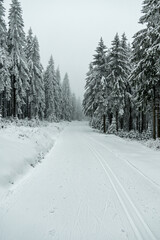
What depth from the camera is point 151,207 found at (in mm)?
4824

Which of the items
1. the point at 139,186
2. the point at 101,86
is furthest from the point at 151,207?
the point at 101,86

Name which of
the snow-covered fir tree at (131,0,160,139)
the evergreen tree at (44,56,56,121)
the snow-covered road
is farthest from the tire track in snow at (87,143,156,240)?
the evergreen tree at (44,56,56,121)

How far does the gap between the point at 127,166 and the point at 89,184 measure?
3276 mm

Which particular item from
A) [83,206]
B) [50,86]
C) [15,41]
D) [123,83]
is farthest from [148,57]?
[50,86]

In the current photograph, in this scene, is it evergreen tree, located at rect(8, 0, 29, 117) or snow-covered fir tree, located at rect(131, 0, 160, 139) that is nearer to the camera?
snow-covered fir tree, located at rect(131, 0, 160, 139)

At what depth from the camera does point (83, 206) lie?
480cm

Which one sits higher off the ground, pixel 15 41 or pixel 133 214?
pixel 15 41

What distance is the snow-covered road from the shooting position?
12.3ft

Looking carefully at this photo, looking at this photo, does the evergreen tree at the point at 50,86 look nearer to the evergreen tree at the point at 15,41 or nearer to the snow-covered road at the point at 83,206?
the evergreen tree at the point at 15,41

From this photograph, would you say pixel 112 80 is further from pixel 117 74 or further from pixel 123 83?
pixel 123 83

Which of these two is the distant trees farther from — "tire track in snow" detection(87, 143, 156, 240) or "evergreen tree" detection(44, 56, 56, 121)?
"tire track in snow" detection(87, 143, 156, 240)

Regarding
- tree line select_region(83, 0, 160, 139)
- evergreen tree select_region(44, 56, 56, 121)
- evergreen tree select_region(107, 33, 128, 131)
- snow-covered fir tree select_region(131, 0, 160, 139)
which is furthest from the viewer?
evergreen tree select_region(44, 56, 56, 121)

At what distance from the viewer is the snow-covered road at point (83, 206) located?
12.3 ft

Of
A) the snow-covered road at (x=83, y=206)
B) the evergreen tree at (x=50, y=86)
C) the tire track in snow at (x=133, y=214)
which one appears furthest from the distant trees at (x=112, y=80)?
the tire track in snow at (x=133, y=214)
